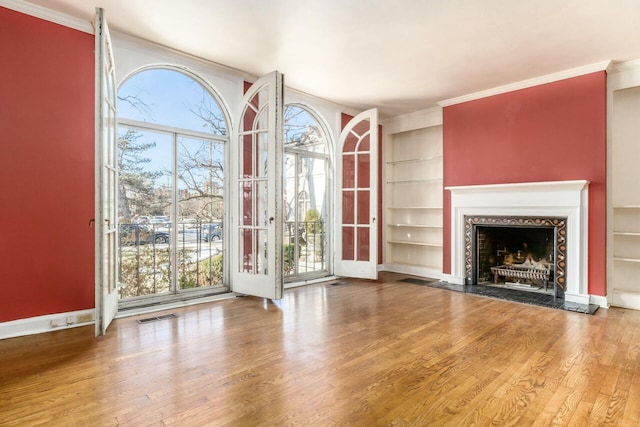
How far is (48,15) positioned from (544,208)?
18.0ft

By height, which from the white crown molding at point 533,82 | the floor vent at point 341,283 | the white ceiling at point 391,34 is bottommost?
the floor vent at point 341,283

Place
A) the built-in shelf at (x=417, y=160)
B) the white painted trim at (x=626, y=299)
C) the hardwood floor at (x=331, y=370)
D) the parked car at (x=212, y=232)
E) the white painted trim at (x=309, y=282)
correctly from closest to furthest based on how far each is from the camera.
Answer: the hardwood floor at (x=331, y=370) < the white painted trim at (x=626, y=299) < the parked car at (x=212, y=232) < the white painted trim at (x=309, y=282) < the built-in shelf at (x=417, y=160)

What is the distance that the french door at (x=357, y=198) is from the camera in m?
5.27

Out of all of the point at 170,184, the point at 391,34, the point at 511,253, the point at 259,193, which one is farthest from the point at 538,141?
the point at 170,184

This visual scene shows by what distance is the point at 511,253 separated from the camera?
5090 millimetres

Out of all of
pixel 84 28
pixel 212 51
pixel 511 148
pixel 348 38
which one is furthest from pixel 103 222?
pixel 511 148

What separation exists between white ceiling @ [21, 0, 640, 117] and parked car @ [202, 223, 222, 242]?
1960mm

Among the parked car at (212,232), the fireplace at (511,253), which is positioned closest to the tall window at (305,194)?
the parked car at (212,232)

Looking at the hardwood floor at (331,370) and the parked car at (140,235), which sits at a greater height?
the parked car at (140,235)

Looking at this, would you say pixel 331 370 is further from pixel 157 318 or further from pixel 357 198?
pixel 357 198

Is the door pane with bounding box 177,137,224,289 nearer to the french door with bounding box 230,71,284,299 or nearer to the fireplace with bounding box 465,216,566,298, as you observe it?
the french door with bounding box 230,71,284,299

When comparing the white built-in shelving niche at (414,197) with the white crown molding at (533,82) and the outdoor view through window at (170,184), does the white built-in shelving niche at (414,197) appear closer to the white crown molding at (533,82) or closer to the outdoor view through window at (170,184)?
the white crown molding at (533,82)

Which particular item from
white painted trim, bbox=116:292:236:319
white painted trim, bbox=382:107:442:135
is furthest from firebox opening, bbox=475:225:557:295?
white painted trim, bbox=116:292:236:319

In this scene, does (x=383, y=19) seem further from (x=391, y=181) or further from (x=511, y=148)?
(x=391, y=181)
